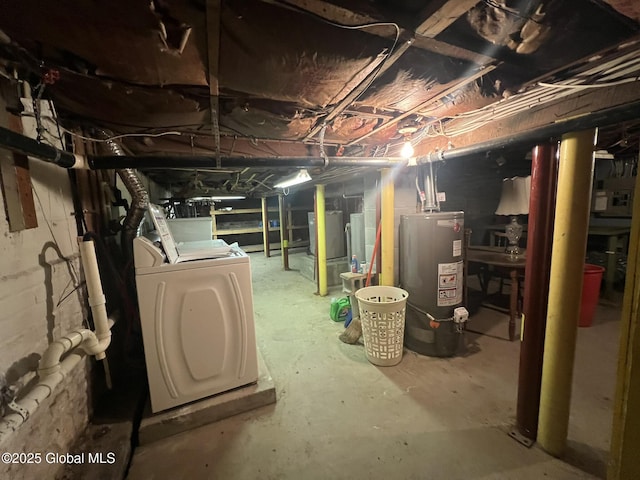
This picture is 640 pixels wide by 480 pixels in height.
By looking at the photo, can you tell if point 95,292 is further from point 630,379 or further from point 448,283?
point 448,283

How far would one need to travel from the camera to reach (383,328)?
2.14 m

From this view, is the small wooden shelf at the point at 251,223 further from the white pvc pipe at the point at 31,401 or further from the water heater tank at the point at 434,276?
the white pvc pipe at the point at 31,401

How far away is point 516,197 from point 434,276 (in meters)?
1.91

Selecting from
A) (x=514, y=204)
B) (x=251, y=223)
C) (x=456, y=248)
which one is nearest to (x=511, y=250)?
(x=514, y=204)

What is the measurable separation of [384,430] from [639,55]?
2091 mm

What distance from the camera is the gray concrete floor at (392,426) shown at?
1.36 meters

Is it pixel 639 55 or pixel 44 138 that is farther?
pixel 44 138

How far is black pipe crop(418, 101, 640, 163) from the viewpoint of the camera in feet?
3.34

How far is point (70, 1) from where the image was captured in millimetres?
702

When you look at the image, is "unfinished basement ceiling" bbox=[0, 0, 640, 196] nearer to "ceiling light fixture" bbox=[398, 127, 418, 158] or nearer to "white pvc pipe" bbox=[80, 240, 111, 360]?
"ceiling light fixture" bbox=[398, 127, 418, 158]

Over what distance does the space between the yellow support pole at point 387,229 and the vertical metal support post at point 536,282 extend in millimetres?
1153

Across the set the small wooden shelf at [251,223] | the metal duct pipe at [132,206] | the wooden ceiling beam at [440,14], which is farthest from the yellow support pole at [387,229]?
the small wooden shelf at [251,223]

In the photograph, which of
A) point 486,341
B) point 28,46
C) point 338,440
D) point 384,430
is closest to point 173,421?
point 338,440

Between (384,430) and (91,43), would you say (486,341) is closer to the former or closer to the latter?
(384,430)
